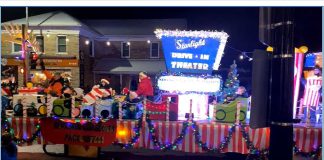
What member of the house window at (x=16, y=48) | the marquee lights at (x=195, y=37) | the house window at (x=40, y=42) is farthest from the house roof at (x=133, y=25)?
A: the marquee lights at (x=195, y=37)

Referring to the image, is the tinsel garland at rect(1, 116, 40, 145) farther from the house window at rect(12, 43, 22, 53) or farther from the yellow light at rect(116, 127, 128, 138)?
the house window at rect(12, 43, 22, 53)

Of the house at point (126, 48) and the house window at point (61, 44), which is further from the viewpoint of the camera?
the house at point (126, 48)

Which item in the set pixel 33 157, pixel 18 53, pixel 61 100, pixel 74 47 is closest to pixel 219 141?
pixel 61 100

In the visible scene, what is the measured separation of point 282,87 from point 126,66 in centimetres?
2302

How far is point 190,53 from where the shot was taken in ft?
27.8

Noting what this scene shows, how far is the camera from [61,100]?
7.61m

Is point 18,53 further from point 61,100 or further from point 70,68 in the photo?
point 61,100

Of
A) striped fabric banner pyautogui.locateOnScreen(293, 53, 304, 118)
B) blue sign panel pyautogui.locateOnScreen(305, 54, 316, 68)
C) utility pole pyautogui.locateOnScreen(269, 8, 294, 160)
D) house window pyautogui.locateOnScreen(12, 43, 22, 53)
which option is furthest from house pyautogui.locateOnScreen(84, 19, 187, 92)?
utility pole pyautogui.locateOnScreen(269, 8, 294, 160)

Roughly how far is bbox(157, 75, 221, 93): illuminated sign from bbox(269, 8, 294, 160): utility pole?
521cm

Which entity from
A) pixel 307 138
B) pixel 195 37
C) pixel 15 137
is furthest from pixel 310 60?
pixel 15 137

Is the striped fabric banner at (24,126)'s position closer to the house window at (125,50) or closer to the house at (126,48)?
the house at (126,48)

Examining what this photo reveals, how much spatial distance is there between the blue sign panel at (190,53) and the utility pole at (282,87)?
546 centimetres

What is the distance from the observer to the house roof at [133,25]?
25.5m

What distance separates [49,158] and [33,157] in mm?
394
